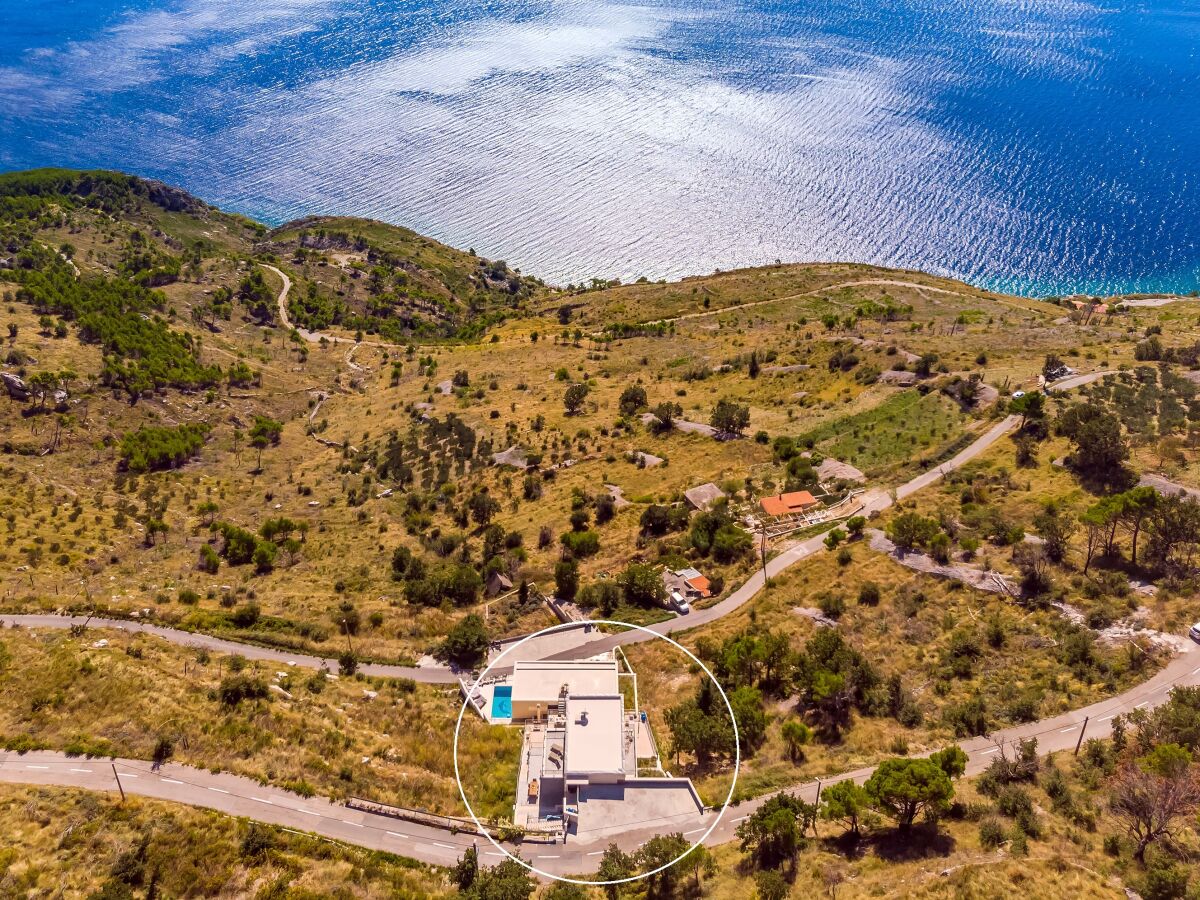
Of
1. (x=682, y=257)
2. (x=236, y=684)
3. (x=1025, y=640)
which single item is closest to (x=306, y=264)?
(x=682, y=257)

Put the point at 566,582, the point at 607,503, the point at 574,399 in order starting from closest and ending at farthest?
the point at 566,582, the point at 607,503, the point at 574,399

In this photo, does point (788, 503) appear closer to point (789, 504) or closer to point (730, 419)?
point (789, 504)

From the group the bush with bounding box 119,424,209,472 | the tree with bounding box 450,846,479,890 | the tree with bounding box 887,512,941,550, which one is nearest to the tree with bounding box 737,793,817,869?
the tree with bounding box 450,846,479,890

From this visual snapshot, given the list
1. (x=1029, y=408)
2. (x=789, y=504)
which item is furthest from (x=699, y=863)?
(x=1029, y=408)

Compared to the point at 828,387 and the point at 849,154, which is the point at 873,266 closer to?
the point at 849,154

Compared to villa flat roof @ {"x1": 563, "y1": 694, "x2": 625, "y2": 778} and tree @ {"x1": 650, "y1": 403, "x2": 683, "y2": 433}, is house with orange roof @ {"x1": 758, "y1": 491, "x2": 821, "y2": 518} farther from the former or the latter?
villa flat roof @ {"x1": 563, "y1": 694, "x2": 625, "y2": 778}

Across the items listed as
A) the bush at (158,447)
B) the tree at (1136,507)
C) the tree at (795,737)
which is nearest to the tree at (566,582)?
Answer: the tree at (795,737)
